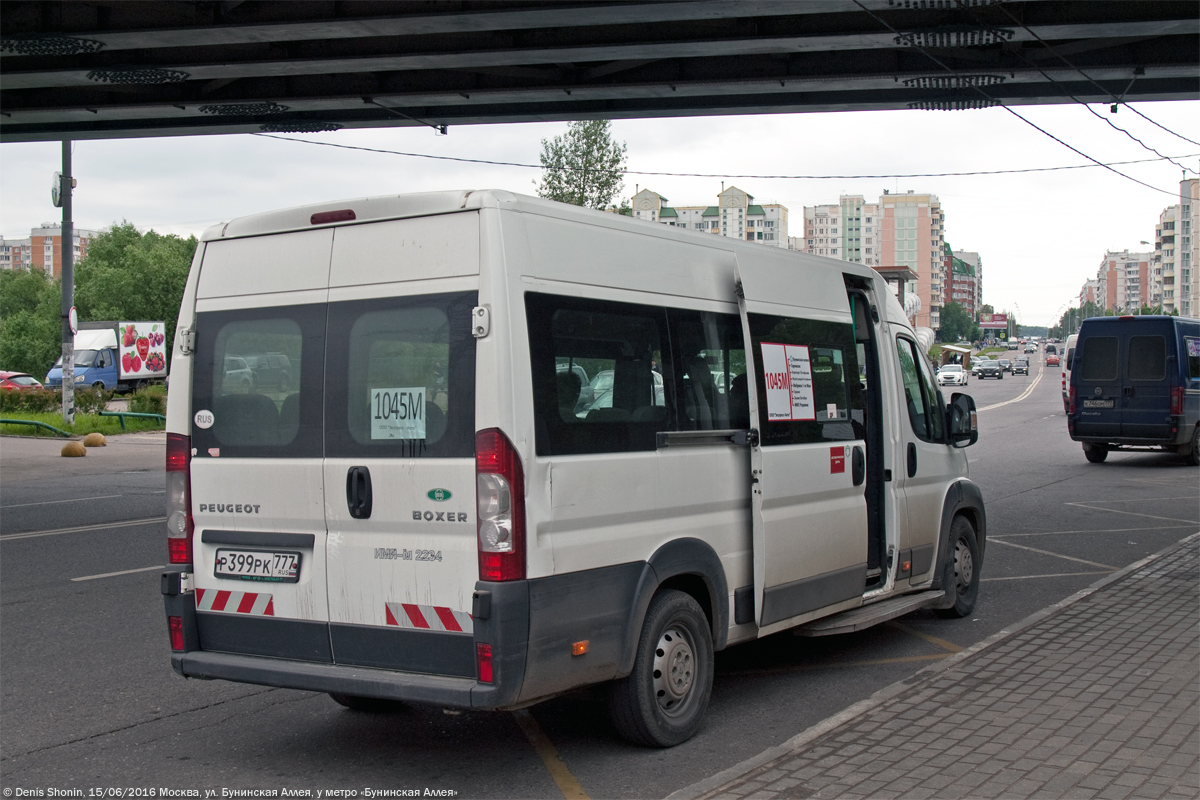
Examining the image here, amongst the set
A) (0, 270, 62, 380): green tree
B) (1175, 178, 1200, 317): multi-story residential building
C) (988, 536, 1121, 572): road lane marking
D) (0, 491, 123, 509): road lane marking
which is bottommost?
(988, 536, 1121, 572): road lane marking

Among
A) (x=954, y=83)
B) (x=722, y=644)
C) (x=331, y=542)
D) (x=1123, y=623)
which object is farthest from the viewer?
(x=954, y=83)

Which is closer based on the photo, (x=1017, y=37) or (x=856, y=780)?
(x=856, y=780)

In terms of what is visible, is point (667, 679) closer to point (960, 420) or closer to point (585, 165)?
point (960, 420)

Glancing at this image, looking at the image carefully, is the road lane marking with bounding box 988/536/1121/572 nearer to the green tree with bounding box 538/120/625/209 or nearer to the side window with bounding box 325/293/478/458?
the side window with bounding box 325/293/478/458

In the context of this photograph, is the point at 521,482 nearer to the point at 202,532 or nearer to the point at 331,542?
the point at 331,542

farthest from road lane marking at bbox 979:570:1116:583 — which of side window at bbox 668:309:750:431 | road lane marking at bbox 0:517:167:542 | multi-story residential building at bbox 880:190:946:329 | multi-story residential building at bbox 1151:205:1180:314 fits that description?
multi-story residential building at bbox 880:190:946:329

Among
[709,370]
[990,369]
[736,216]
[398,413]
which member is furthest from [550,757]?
[736,216]

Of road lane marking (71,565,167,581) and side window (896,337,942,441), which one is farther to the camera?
road lane marking (71,565,167,581)

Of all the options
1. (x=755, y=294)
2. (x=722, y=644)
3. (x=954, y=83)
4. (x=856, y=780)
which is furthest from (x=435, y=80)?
(x=856, y=780)

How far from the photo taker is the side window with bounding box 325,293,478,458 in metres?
4.37

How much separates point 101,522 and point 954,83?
12427 mm

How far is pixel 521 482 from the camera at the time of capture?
4254 millimetres

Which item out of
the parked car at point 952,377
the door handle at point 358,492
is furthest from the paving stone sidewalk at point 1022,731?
the parked car at point 952,377

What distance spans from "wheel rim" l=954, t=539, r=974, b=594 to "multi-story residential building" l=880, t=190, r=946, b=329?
7386 inches
